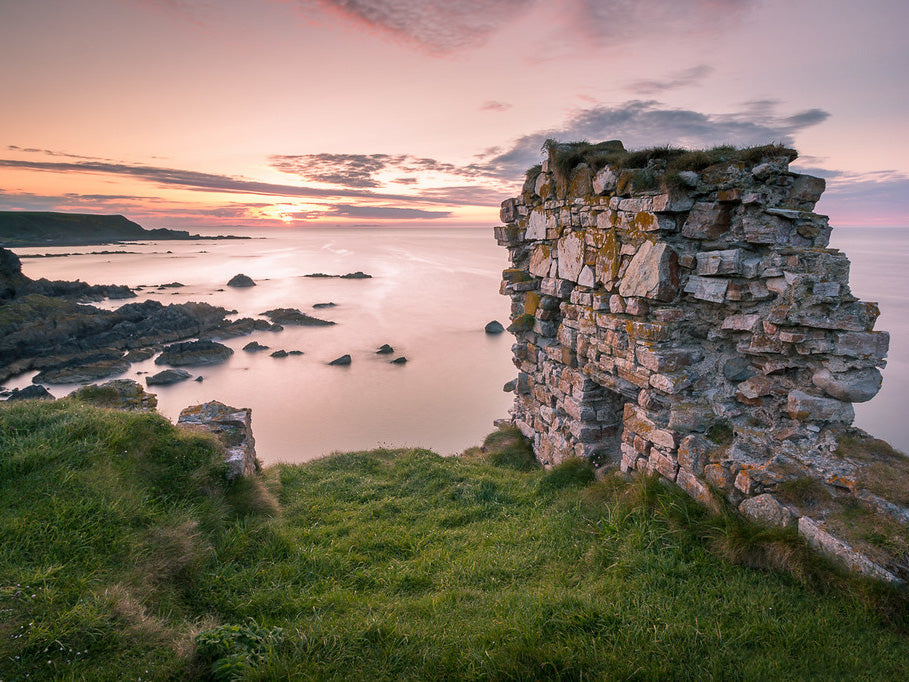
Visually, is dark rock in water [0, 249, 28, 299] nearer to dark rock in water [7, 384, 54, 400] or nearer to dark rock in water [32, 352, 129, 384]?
dark rock in water [32, 352, 129, 384]

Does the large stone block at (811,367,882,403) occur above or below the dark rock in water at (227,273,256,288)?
above

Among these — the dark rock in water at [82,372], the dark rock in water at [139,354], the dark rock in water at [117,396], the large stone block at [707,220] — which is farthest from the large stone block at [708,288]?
the dark rock in water at [139,354]

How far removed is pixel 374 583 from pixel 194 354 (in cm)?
2010

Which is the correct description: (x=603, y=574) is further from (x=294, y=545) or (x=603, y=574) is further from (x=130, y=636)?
(x=130, y=636)

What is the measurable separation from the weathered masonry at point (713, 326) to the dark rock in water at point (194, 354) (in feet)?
61.7

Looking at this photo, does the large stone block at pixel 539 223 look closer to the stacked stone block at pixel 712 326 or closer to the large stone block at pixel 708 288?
the stacked stone block at pixel 712 326

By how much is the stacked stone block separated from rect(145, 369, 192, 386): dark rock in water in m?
17.4

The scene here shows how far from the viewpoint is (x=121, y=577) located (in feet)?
12.2

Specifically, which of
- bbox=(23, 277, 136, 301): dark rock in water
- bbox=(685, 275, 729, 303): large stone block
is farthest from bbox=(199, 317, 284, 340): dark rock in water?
bbox=(685, 275, 729, 303): large stone block

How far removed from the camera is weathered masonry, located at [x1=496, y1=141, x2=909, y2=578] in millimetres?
4328

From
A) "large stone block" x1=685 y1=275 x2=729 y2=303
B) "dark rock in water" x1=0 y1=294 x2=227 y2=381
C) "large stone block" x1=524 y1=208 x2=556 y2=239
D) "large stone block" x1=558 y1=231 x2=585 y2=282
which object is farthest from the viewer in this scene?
"dark rock in water" x1=0 y1=294 x2=227 y2=381

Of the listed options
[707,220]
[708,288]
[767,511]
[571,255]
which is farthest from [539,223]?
[767,511]

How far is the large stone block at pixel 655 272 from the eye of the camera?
5363 mm

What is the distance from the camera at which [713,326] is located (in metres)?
5.37
